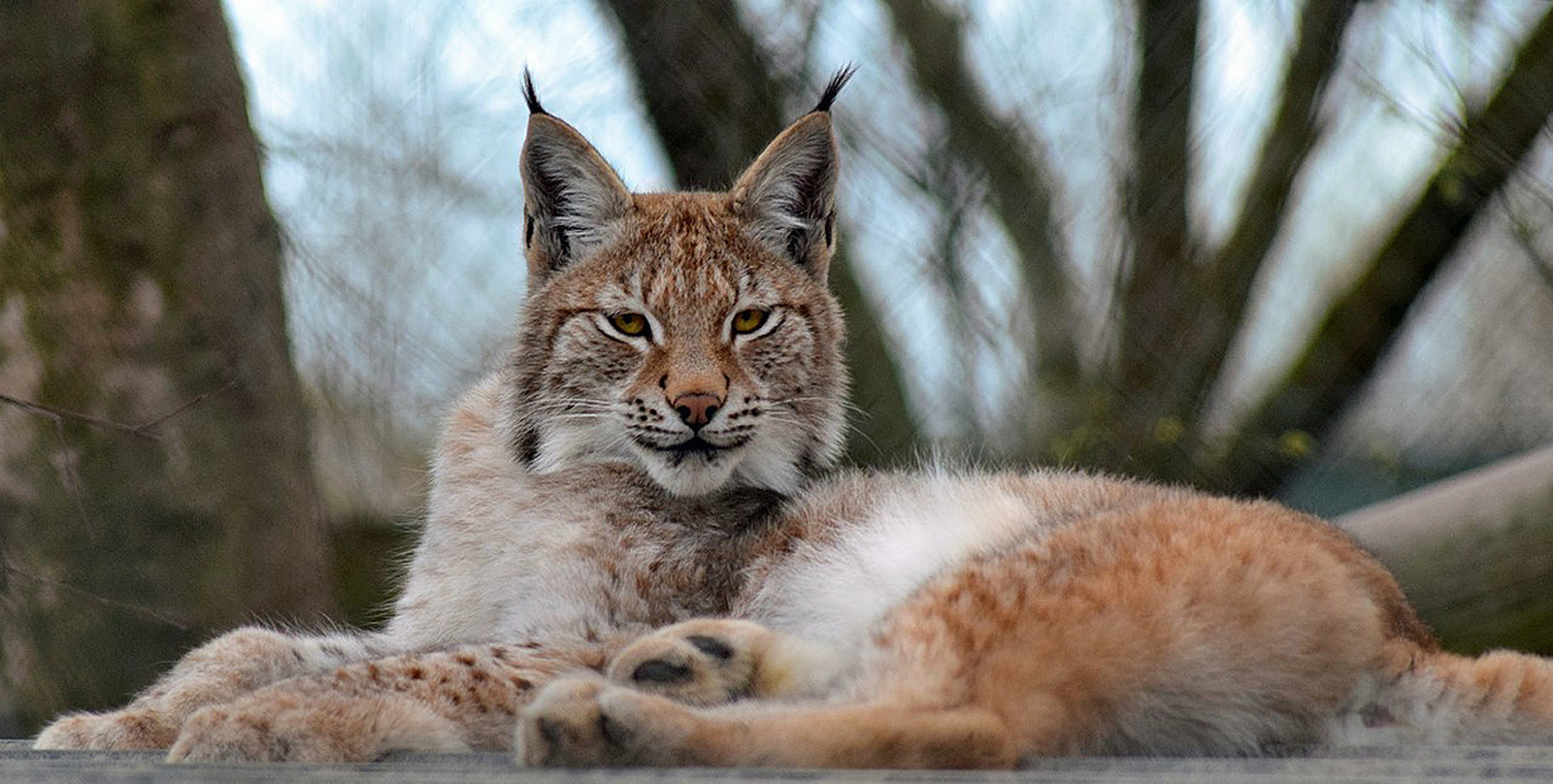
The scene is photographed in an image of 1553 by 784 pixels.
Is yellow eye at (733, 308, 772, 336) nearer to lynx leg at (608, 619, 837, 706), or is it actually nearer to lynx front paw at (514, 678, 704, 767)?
lynx leg at (608, 619, 837, 706)

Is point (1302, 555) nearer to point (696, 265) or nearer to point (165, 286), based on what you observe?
point (696, 265)

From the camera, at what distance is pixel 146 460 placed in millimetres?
Result: 4758

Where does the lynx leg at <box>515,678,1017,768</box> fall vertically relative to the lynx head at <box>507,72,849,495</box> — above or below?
below

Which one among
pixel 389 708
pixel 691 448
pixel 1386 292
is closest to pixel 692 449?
pixel 691 448

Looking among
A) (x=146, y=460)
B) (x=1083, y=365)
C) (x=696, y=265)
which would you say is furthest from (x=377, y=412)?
(x=1083, y=365)

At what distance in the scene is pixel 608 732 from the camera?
226 centimetres

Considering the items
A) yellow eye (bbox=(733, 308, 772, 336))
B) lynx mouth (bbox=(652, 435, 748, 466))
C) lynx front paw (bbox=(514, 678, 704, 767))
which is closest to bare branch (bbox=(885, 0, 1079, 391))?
yellow eye (bbox=(733, 308, 772, 336))

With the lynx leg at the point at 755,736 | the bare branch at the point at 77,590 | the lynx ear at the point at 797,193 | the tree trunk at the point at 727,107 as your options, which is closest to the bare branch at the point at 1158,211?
the tree trunk at the point at 727,107

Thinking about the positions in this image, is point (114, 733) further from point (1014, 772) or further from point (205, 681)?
point (1014, 772)

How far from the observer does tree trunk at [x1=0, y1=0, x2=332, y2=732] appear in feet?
15.4

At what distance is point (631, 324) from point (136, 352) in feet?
6.19

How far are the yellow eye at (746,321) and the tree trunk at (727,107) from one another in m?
1.16

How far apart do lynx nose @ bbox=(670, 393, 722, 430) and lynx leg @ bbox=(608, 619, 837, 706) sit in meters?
0.80

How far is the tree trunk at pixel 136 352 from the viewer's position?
185 inches
